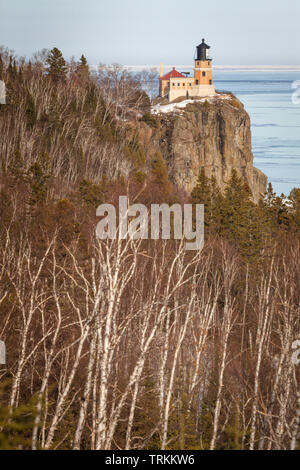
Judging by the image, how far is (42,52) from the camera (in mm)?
70000

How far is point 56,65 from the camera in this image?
68.4 metres

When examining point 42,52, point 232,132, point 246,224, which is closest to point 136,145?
point 42,52

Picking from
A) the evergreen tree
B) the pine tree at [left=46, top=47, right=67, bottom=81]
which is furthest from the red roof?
the evergreen tree

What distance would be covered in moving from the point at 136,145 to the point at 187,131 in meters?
13.8

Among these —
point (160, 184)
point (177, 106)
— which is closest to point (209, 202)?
point (160, 184)

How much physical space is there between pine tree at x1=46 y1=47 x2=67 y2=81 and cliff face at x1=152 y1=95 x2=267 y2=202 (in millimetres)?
14497

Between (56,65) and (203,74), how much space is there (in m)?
30.5

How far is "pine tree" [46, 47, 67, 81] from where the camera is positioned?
67.9 metres

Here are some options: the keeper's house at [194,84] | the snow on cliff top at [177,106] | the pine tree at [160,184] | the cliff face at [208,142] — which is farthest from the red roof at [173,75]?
the pine tree at [160,184]

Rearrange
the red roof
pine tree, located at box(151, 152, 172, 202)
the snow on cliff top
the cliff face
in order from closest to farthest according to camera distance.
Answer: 1. pine tree, located at box(151, 152, 172, 202)
2. the cliff face
3. the snow on cliff top
4. the red roof

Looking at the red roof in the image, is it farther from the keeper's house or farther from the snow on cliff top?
the snow on cliff top

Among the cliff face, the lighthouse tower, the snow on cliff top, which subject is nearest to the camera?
the cliff face
